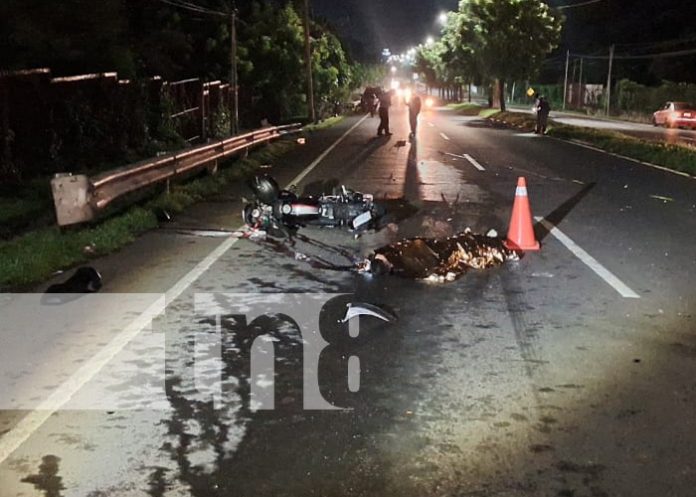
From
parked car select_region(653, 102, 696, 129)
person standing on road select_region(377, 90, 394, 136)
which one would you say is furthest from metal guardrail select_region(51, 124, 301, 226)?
parked car select_region(653, 102, 696, 129)

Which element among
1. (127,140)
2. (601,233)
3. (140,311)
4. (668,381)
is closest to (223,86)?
(127,140)

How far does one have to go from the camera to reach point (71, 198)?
10.6m

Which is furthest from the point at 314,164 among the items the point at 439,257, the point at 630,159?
the point at 439,257

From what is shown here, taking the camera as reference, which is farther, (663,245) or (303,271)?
(663,245)

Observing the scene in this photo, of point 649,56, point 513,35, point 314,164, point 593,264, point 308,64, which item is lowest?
point 314,164

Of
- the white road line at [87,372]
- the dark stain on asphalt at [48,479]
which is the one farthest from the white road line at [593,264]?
the dark stain on asphalt at [48,479]

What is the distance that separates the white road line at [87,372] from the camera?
4.82m

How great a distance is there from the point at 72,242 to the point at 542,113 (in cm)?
2920

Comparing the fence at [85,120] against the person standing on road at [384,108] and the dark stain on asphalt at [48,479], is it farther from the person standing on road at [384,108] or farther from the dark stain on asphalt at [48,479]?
the dark stain on asphalt at [48,479]

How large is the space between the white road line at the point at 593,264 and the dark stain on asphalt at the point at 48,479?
18.0 ft

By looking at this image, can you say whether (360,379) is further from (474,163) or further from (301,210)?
(474,163)

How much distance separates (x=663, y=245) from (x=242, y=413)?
713 centimetres

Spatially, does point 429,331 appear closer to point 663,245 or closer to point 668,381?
point 668,381

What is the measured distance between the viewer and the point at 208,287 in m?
8.32
